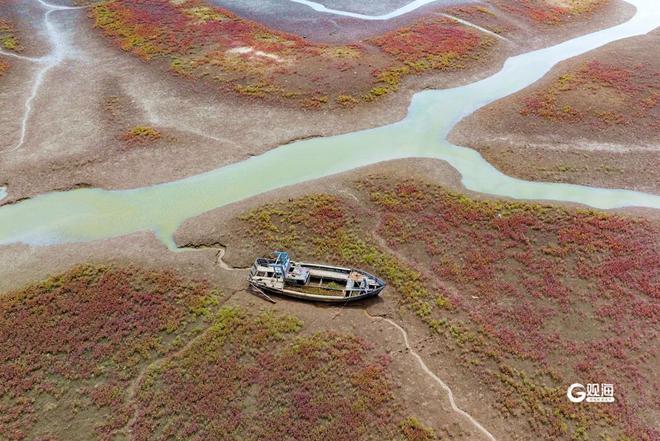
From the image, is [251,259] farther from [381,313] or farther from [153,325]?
[381,313]

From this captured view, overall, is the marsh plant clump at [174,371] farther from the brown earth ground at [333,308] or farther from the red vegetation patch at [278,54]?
the red vegetation patch at [278,54]

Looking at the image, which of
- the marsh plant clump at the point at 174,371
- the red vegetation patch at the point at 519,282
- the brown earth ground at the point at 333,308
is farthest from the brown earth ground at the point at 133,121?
the marsh plant clump at the point at 174,371

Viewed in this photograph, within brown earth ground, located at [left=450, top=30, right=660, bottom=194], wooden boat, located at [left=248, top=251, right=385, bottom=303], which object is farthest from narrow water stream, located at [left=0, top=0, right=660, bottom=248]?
wooden boat, located at [left=248, top=251, right=385, bottom=303]

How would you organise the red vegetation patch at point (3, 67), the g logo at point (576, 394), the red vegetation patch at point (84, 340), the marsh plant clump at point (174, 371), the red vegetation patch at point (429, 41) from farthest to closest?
the red vegetation patch at point (429, 41)
the red vegetation patch at point (3, 67)
the g logo at point (576, 394)
the red vegetation patch at point (84, 340)
the marsh plant clump at point (174, 371)

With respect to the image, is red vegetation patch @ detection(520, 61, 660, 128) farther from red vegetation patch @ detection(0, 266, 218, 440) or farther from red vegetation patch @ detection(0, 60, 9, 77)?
red vegetation patch @ detection(0, 60, 9, 77)

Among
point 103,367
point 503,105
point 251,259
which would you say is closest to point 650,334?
point 251,259
